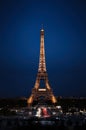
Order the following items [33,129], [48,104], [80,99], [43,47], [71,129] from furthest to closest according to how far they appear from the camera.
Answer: [80,99] → [48,104] → [43,47] → [71,129] → [33,129]

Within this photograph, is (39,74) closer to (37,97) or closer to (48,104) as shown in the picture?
(37,97)

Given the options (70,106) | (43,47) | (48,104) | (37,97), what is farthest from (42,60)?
(70,106)

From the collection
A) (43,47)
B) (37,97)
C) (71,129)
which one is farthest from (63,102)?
(71,129)

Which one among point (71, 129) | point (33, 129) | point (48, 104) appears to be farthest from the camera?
point (48, 104)

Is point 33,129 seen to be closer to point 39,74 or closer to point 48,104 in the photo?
point 39,74

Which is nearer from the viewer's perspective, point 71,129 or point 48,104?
point 71,129

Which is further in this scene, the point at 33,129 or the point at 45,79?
the point at 45,79

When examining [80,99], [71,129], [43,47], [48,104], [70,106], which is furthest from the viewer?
[80,99]

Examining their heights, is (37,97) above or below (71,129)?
above

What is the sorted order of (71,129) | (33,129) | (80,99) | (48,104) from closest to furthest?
1. (33,129)
2. (71,129)
3. (48,104)
4. (80,99)
